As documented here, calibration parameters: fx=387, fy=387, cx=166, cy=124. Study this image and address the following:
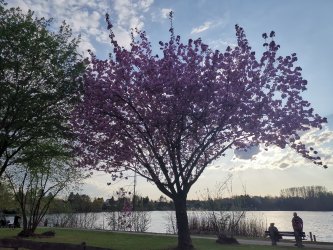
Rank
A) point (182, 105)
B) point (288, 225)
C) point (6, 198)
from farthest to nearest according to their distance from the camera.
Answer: point (288, 225), point (6, 198), point (182, 105)

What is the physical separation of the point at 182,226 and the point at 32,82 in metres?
10.5

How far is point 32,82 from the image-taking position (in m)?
20.1

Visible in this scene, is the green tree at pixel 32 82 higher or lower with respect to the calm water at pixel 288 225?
higher

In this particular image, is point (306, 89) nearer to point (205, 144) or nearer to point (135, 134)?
point (205, 144)

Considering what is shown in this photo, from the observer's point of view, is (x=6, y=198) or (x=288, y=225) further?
(x=288, y=225)

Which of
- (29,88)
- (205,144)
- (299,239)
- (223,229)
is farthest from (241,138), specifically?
(223,229)

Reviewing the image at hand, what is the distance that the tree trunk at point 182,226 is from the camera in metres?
17.8

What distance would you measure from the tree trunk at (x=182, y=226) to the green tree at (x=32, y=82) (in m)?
6.75

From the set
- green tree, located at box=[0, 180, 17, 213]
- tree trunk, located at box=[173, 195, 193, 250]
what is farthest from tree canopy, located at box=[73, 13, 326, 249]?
green tree, located at box=[0, 180, 17, 213]

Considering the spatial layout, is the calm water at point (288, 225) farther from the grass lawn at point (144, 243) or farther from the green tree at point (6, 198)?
the green tree at point (6, 198)

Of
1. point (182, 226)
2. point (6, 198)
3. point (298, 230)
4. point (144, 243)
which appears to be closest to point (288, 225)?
point (6, 198)

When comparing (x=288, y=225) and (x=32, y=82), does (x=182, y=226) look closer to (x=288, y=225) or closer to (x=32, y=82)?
(x=32, y=82)

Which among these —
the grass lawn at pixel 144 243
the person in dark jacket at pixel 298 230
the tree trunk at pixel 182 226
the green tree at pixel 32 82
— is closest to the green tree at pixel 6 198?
the grass lawn at pixel 144 243

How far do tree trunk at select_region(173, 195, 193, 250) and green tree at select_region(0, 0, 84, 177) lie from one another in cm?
675
